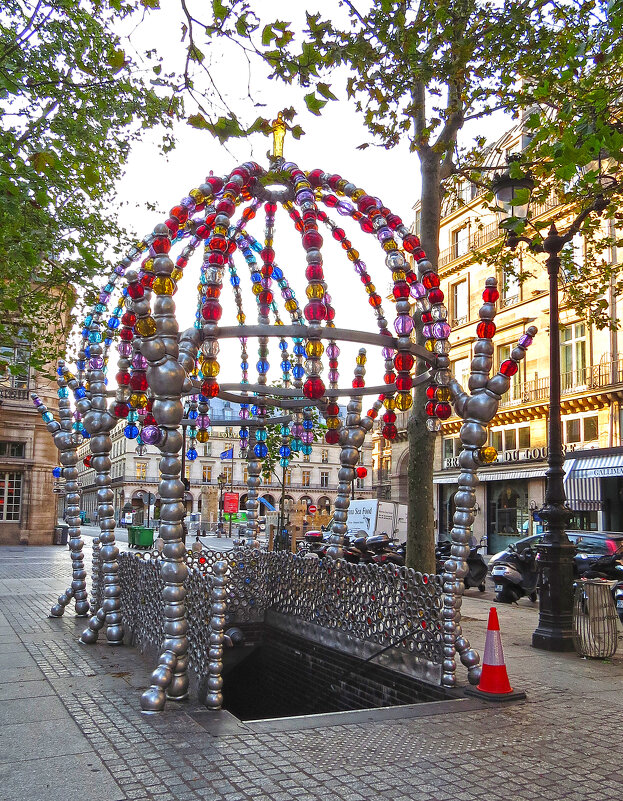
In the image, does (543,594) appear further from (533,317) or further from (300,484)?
(300,484)

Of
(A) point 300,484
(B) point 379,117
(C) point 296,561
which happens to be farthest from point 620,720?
(A) point 300,484

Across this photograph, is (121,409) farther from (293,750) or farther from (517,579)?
(517,579)

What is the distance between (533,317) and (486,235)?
6885mm

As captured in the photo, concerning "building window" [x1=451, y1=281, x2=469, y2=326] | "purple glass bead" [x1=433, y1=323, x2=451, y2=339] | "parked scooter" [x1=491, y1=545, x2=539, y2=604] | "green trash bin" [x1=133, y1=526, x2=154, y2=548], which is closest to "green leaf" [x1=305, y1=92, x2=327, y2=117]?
"purple glass bead" [x1=433, y1=323, x2=451, y2=339]

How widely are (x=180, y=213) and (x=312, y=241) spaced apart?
1.37 meters

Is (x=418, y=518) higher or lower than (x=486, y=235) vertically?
lower

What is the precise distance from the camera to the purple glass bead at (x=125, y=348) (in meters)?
8.03

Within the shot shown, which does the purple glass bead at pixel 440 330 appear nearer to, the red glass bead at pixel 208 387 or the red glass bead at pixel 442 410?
the red glass bead at pixel 442 410

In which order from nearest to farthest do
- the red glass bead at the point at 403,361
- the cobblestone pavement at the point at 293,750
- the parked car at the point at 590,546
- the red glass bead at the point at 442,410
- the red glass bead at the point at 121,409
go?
the cobblestone pavement at the point at 293,750, the red glass bead at the point at 403,361, the red glass bead at the point at 442,410, the red glass bead at the point at 121,409, the parked car at the point at 590,546

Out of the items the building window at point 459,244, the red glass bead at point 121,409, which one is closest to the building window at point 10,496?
the building window at point 459,244

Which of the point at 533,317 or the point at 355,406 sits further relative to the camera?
the point at 533,317

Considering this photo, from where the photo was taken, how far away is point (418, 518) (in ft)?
38.2

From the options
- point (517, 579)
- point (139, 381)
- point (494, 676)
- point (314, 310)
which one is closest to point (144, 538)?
point (517, 579)

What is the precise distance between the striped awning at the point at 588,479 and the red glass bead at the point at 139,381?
23.1 metres
